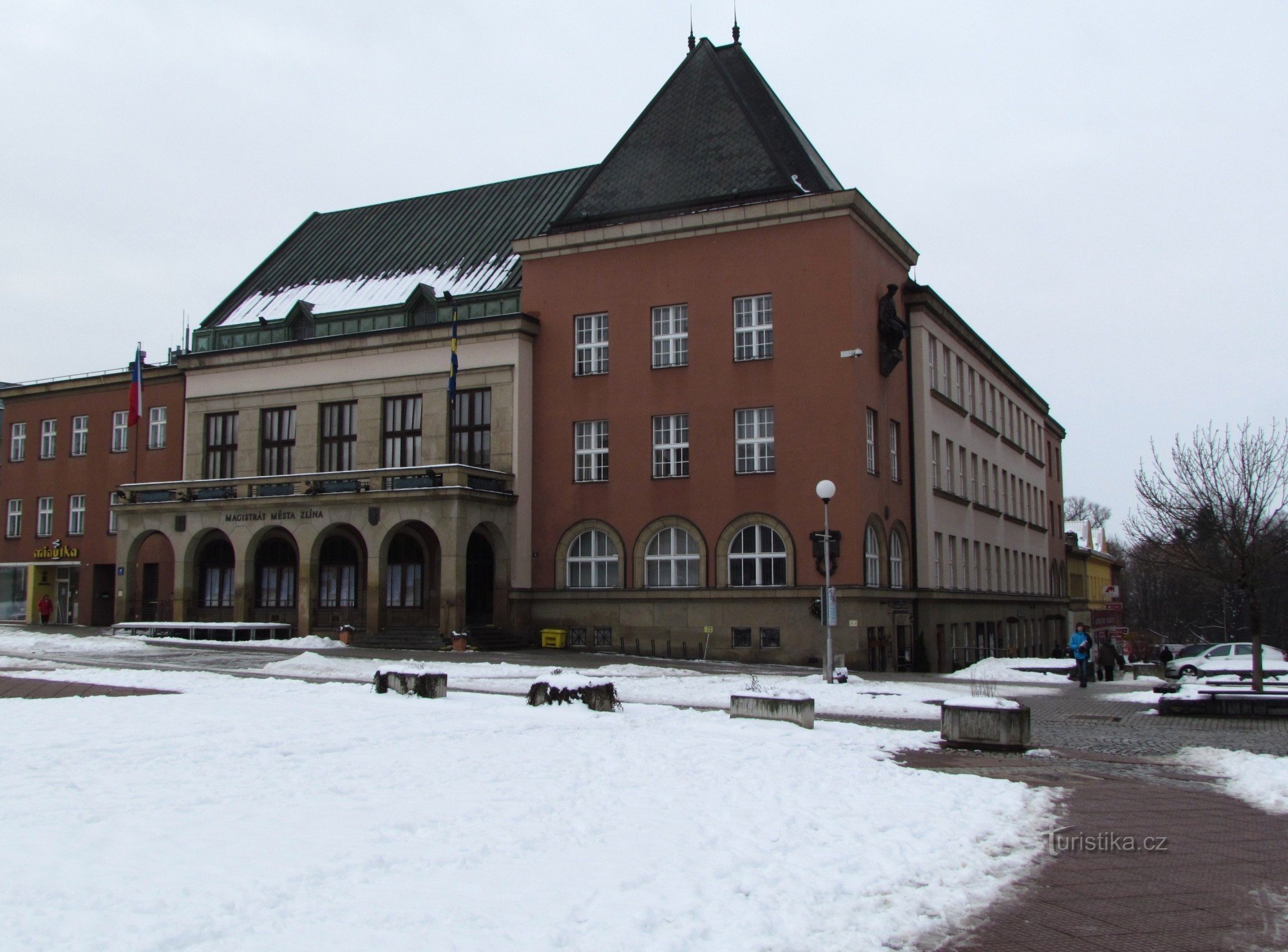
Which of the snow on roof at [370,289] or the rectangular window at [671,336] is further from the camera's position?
the snow on roof at [370,289]

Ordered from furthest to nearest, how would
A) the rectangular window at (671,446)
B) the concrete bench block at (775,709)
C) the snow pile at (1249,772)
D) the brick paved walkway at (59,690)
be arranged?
1. the rectangular window at (671,446)
2. the brick paved walkway at (59,690)
3. the concrete bench block at (775,709)
4. the snow pile at (1249,772)

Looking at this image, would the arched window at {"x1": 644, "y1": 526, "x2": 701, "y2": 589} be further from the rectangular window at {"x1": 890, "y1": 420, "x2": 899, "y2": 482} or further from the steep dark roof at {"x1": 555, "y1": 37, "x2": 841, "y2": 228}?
the steep dark roof at {"x1": 555, "y1": 37, "x2": 841, "y2": 228}

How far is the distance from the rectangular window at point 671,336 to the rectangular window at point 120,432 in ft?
77.4

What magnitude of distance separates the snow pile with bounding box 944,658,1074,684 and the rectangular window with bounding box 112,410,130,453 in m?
33.7

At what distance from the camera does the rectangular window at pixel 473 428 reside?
1596 inches

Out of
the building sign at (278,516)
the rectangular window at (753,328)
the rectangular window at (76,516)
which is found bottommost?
the building sign at (278,516)

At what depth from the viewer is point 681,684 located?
24.1 metres

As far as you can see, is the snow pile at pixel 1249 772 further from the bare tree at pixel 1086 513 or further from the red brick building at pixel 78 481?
the bare tree at pixel 1086 513

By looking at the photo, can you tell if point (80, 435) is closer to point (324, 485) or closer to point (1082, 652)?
point (324, 485)

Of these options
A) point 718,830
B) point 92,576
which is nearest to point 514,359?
point 92,576

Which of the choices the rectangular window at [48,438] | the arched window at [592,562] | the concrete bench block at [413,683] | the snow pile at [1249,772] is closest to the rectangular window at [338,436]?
the arched window at [592,562]

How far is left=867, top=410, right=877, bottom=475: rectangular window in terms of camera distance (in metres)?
37.0

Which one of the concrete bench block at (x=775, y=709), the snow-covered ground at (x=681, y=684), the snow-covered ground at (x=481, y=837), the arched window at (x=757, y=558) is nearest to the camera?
the snow-covered ground at (x=481, y=837)

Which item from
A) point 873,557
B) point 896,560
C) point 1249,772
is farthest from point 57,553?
point 1249,772
